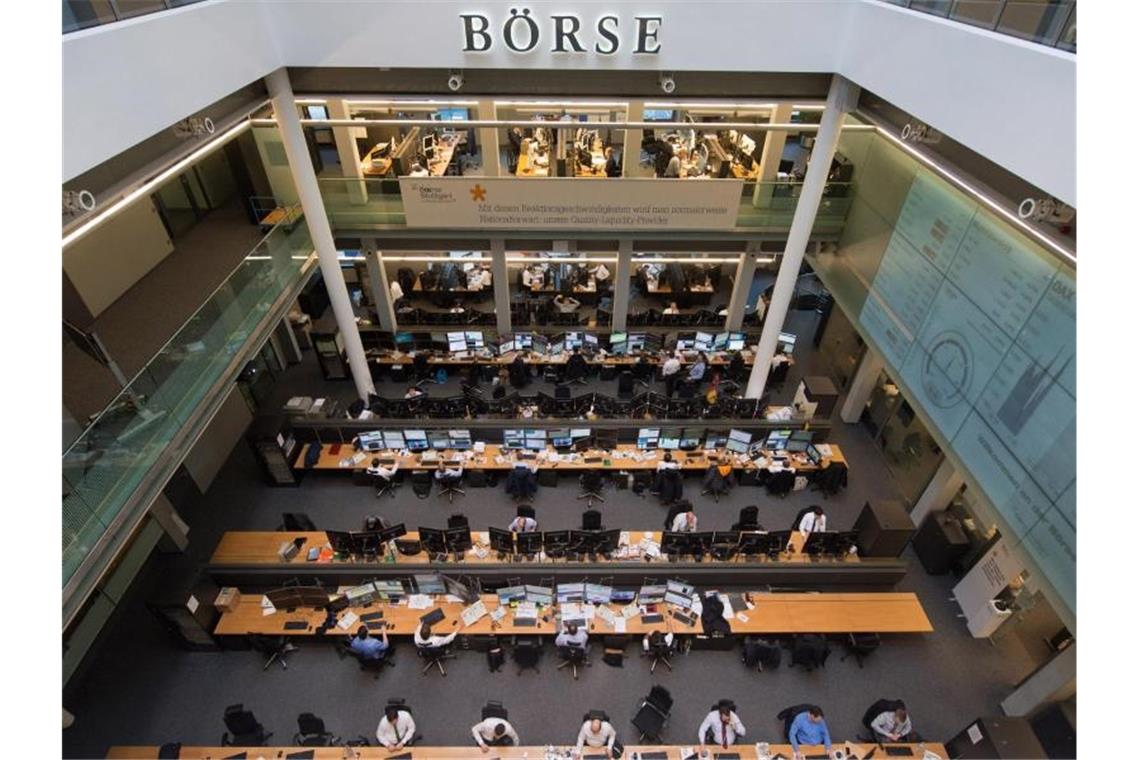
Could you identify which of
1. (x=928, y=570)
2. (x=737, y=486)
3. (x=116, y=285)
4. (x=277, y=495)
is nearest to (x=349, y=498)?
(x=277, y=495)

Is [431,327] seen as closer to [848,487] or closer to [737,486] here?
[737,486]

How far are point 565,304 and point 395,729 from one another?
10.2m

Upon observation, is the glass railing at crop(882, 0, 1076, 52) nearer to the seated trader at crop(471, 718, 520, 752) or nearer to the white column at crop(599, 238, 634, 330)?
the white column at crop(599, 238, 634, 330)

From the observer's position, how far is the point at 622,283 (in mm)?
13094

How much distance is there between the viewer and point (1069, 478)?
5.35m

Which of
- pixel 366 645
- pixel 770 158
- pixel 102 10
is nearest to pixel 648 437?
pixel 366 645

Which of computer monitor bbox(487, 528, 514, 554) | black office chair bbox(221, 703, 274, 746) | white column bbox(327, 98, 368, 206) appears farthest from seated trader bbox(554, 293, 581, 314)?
black office chair bbox(221, 703, 274, 746)

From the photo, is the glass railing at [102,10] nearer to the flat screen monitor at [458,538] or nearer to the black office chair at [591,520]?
the flat screen monitor at [458,538]

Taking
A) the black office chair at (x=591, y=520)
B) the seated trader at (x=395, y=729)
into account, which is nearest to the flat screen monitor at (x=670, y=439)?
the black office chair at (x=591, y=520)

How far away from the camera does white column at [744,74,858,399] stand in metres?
8.37

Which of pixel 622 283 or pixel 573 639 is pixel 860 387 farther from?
pixel 573 639

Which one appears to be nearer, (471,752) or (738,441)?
(471,752)

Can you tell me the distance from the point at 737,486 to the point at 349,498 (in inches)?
289

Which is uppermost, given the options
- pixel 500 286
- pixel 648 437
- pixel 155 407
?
pixel 155 407
